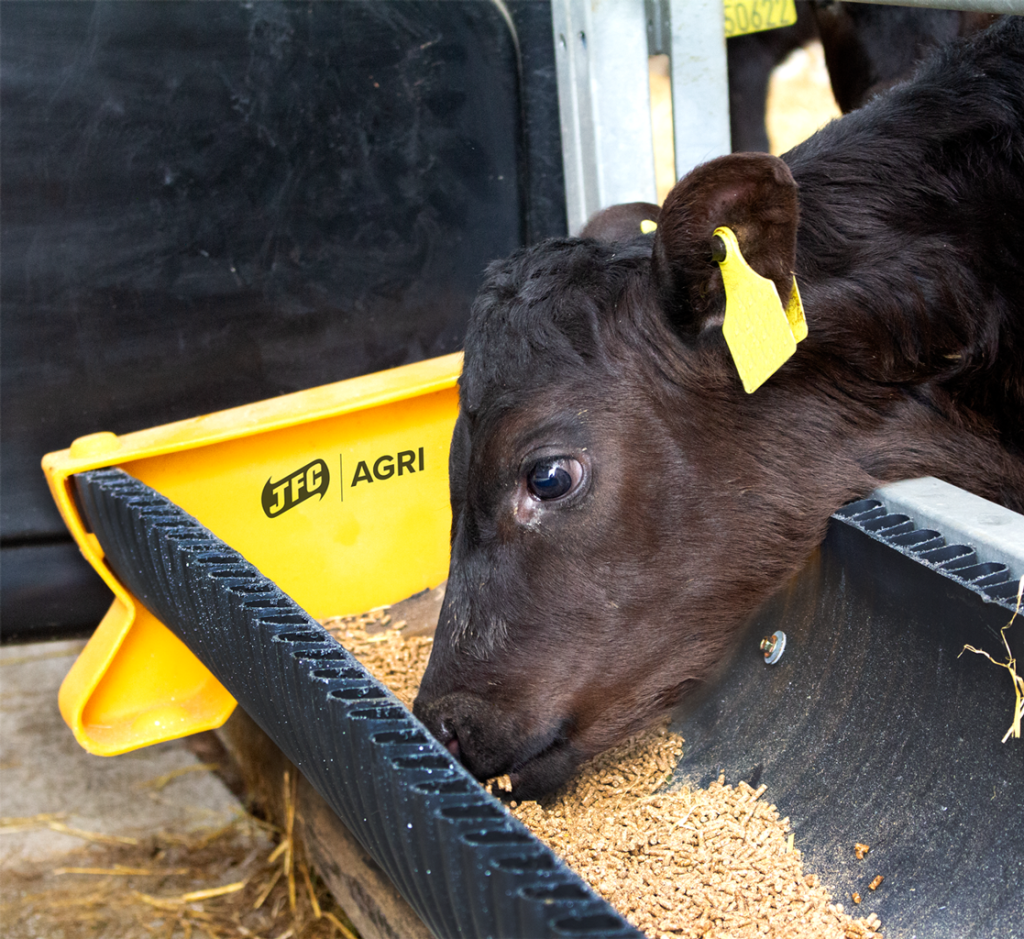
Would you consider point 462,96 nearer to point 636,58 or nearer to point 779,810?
point 636,58

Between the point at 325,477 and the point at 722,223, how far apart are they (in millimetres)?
1188

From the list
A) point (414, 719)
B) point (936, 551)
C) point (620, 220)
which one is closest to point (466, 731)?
point (414, 719)

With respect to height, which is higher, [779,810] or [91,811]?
[779,810]

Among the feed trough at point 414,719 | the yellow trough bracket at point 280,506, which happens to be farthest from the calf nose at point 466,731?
the yellow trough bracket at point 280,506

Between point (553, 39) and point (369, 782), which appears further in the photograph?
point (553, 39)

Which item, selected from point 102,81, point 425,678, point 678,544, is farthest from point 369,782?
point 102,81

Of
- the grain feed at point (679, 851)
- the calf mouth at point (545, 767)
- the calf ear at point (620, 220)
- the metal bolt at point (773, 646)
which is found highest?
the calf ear at point (620, 220)

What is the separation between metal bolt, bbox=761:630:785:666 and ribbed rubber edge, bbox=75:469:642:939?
0.92m

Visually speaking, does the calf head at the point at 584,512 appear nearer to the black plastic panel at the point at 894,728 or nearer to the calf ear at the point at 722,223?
the calf ear at the point at 722,223

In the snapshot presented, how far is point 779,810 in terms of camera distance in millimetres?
1907

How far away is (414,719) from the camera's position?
1.28 metres

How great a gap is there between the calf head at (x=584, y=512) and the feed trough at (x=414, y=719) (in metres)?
0.26

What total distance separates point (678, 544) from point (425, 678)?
0.52 m

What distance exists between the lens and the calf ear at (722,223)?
163 centimetres
